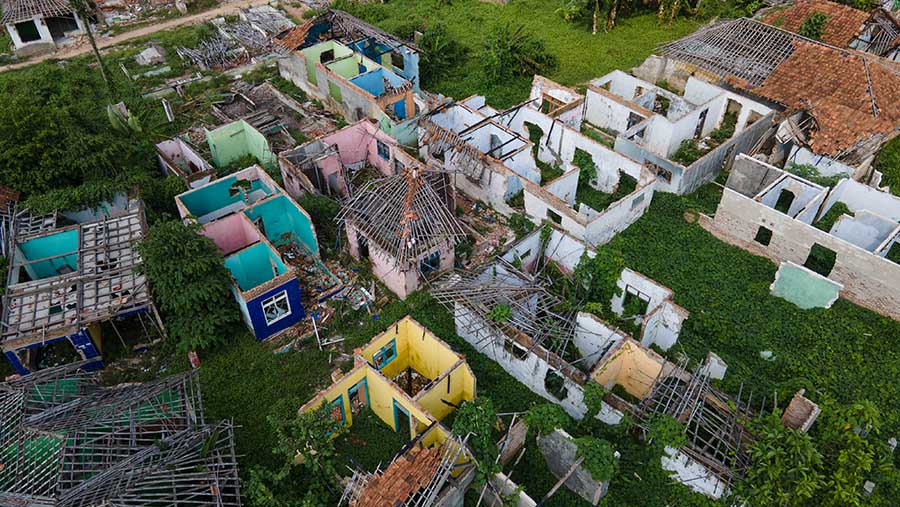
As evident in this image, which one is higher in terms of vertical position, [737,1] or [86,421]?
[737,1]

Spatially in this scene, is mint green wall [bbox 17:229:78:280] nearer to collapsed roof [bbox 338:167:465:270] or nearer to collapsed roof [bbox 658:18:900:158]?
collapsed roof [bbox 338:167:465:270]

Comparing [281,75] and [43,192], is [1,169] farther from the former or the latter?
[281,75]

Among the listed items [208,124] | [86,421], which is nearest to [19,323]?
[86,421]

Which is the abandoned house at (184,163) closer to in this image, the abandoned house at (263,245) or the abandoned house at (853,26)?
the abandoned house at (263,245)

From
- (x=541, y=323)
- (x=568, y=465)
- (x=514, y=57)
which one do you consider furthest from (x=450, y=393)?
(x=514, y=57)

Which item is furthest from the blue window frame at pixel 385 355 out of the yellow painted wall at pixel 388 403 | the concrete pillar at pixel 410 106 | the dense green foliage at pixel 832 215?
the dense green foliage at pixel 832 215

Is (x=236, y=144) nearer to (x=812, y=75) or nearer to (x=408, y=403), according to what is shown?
(x=408, y=403)
